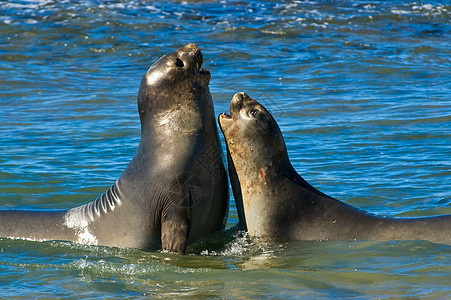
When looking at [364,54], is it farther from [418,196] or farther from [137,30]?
[418,196]

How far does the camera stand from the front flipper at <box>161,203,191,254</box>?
681 centimetres

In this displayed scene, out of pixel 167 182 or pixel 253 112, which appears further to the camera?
pixel 253 112

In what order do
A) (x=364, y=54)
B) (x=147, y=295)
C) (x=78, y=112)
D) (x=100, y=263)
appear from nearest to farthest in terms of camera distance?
1. (x=147, y=295)
2. (x=100, y=263)
3. (x=78, y=112)
4. (x=364, y=54)

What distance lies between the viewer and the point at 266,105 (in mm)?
14570

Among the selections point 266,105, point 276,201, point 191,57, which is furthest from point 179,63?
point 266,105

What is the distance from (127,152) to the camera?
37.0 feet

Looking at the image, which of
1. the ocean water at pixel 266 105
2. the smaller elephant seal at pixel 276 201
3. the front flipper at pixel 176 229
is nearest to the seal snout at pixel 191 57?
the smaller elephant seal at pixel 276 201

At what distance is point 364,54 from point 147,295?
13800 mm

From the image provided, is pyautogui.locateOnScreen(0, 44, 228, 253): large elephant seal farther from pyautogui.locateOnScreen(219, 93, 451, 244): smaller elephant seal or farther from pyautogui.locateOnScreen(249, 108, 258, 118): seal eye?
pyautogui.locateOnScreen(249, 108, 258, 118): seal eye

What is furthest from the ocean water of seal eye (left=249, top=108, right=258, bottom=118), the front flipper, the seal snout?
the seal snout

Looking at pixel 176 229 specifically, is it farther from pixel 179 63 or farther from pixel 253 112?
pixel 179 63

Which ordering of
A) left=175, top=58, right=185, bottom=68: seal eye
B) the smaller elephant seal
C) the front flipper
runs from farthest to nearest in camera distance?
left=175, top=58, right=185, bottom=68: seal eye, the smaller elephant seal, the front flipper

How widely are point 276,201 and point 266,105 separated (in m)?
7.48

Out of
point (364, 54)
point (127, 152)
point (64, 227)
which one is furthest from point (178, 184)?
point (364, 54)
